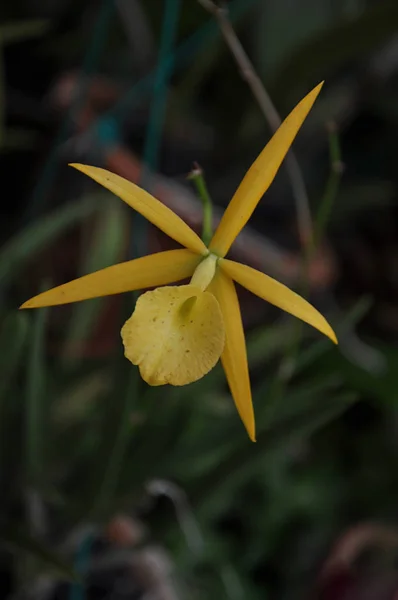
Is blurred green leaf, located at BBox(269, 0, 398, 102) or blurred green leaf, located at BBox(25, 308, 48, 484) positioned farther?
blurred green leaf, located at BBox(269, 0, 398, 102)

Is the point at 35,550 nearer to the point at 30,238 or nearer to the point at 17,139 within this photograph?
the point at 30,238

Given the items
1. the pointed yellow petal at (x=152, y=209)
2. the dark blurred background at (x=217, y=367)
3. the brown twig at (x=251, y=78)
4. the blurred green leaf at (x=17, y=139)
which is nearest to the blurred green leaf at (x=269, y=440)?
the dark blurred background at (x=217, y=367)

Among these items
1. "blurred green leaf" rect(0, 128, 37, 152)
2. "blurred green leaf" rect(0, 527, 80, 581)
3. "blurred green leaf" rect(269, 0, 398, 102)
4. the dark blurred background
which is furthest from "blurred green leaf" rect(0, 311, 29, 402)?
"blurred green leaf" rect(269, 0, 398, 102)

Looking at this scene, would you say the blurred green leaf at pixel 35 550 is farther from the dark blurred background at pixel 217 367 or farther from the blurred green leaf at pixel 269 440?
the blurred green leaf at pixel 269 440

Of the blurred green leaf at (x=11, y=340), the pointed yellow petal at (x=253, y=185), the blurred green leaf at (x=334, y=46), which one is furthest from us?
the blurred green leaf at (x=334, y=46)

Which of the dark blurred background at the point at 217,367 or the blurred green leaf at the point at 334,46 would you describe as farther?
the blurred green leaf at the point at 334,46

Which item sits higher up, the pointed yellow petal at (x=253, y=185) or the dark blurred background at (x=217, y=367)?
the pointed yellow petal at (x=253, y=185)

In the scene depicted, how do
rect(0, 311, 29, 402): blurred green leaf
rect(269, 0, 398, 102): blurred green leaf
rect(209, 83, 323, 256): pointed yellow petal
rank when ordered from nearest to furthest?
rect(209, 83, 323, 256): pointed yellow petal, rect(0, 311, 29, 402): blurred green leaf, rect(269, 0, 398, 102): blurred green leaf

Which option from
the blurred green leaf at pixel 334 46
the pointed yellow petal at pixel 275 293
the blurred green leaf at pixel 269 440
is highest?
the pointed yellow petal at pixel 275 293

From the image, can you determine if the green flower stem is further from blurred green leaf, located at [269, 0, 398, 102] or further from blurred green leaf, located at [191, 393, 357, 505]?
blurred green leaf, located at [269, 0, 398, 102]
